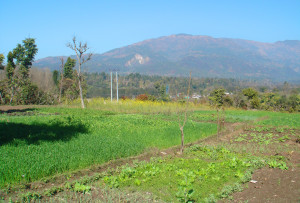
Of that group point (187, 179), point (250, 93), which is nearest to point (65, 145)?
point (187, 179)

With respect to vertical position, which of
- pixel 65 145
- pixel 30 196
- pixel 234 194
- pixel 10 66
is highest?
pixel 10 66

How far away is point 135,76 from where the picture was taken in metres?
82.0

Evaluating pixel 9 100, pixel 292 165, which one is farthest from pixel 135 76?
pixel 292 165

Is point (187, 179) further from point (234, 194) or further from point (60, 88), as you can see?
point (60, 88)

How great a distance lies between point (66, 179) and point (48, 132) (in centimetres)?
423

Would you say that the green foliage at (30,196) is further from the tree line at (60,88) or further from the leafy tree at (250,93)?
the leafy tree at (250,93)

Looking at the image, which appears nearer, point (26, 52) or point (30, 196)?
point (30, 196)

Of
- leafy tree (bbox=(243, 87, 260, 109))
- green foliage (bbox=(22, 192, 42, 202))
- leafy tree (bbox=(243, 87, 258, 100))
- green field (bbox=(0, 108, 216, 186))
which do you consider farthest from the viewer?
leafy tree (bbox=(243, 87, 258, 100))

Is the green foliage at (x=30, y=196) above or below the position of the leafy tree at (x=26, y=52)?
below

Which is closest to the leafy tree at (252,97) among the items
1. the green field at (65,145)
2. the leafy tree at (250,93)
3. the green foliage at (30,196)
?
the leafy tree at (250,93)

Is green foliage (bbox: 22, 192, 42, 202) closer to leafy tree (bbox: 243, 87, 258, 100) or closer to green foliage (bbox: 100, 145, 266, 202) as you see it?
green foliage (bbox: 100, 145, 266, 202)

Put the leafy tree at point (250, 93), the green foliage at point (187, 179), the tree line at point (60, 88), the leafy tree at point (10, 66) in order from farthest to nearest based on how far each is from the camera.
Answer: the leafy tree at point (250, 93) < the leafy tree at point (10, 66) < the tree line at point (60, 88) < the green foliage at point (187, 179)

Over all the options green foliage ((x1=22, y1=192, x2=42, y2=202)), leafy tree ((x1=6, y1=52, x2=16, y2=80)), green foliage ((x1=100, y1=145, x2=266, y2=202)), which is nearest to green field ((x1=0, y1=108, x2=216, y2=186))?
green foliage ((x1=22, y1=192, x2=42, y2=202))

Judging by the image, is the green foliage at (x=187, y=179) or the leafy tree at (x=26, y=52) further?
the leafy tree at (x=26, y=52)
